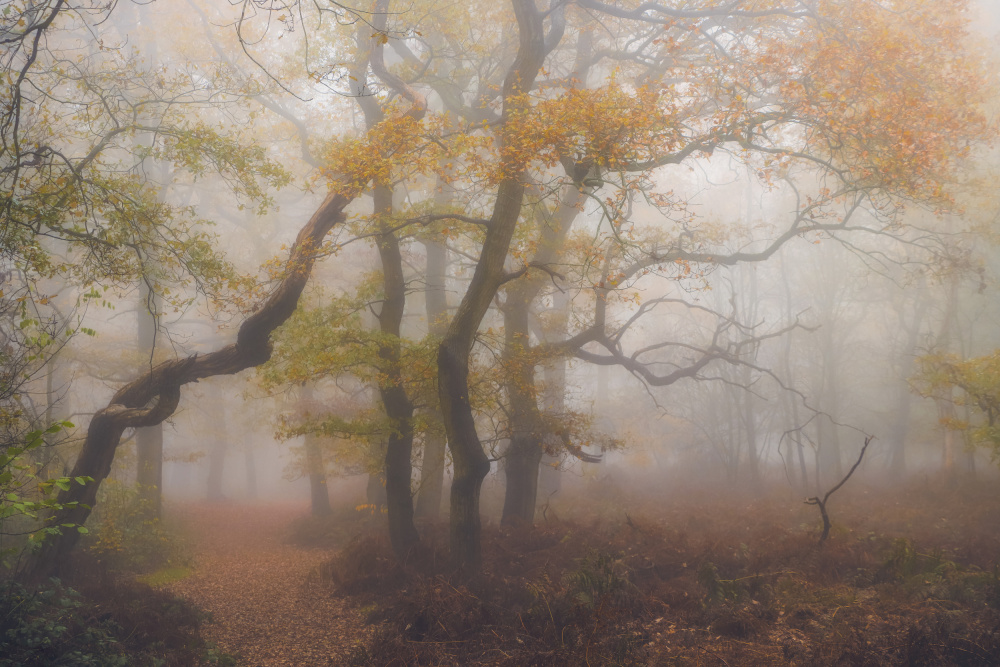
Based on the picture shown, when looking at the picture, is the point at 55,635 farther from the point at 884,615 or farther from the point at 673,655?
the point at 884,615

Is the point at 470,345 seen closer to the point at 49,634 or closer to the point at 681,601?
the point at 681,601

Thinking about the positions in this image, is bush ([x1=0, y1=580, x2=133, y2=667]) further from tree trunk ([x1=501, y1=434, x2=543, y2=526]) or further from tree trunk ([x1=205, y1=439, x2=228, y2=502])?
tree trunk ([x1=205, y1=439, x2=228, y2=502])

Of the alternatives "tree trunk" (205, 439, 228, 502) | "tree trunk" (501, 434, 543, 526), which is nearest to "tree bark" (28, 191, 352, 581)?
"tree trunk" (501, 434, 543, 526)

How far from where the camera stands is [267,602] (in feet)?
30.9

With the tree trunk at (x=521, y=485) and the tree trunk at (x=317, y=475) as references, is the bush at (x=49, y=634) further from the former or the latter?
the tree trunk at (x=317, y=475)

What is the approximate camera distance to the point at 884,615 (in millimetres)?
6316

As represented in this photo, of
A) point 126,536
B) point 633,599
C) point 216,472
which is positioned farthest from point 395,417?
point 216,472

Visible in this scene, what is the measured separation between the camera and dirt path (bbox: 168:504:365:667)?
7.43 metres

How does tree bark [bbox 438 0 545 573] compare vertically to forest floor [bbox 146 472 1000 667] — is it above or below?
above

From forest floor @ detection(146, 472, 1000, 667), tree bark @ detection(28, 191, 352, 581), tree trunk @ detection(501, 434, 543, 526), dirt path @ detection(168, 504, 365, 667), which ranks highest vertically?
tree bark @ detection(28, 191, 352, 581)

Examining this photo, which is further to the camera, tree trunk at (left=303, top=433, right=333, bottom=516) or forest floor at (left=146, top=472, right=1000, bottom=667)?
tree trunk at (left=303, top=433, right=333, bottom=516)

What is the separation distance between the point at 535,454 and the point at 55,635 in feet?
26.5

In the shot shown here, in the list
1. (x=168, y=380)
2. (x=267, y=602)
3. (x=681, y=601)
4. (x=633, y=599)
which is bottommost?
(x=267, y=602)

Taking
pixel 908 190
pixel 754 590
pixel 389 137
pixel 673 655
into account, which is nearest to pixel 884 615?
pixel 754 590
